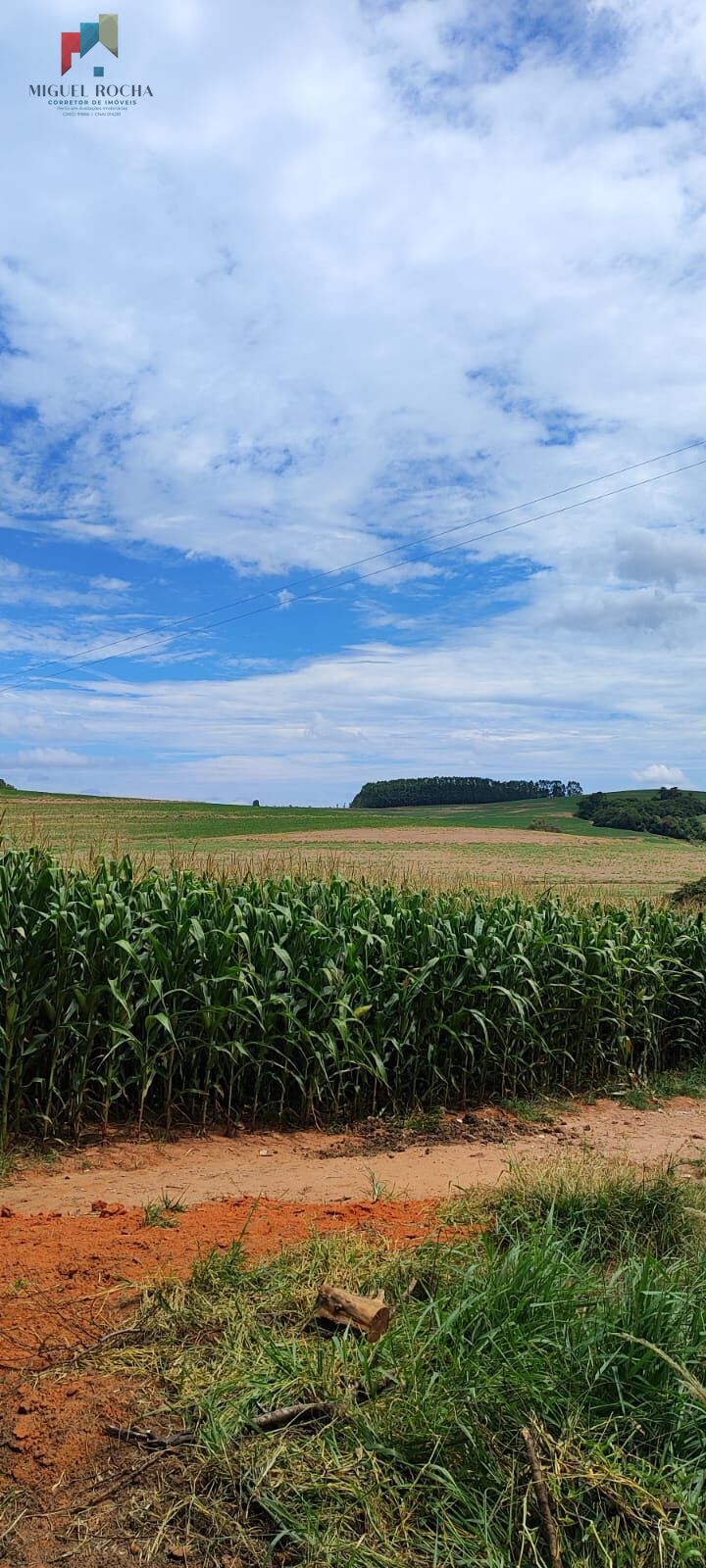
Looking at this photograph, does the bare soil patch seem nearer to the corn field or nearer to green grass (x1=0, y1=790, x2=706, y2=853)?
the corn field

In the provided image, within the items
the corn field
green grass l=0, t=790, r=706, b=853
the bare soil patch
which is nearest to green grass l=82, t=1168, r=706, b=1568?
the bare soil patch

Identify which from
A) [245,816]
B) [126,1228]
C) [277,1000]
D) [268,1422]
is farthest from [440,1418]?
[245,816]

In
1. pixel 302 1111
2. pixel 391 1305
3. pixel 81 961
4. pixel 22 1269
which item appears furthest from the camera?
pixel 302 1111

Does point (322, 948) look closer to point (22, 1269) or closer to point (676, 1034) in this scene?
point (22, 1269)

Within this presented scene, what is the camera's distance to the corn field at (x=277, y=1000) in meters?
7.06

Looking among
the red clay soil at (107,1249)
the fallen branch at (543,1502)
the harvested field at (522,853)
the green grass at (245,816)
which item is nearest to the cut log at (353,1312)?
the fallen branch at (543,1502)

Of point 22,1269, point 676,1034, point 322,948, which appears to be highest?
point 322,948

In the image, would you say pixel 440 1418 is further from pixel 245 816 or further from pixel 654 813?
pixel 654 813

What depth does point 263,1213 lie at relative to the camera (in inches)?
188

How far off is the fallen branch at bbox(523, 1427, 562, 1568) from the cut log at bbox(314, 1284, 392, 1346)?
608 mm

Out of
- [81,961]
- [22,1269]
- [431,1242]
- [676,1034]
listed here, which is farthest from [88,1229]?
[676,1034]

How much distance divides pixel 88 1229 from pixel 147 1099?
125 inches

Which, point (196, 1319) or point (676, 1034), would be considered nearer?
point (196, 1319)

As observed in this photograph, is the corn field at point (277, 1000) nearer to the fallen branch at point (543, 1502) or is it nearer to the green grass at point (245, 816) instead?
the fallen branch at point (543, 1502)
